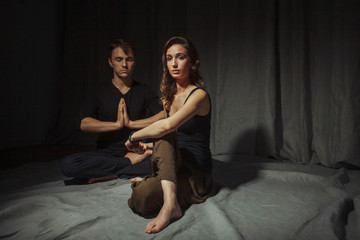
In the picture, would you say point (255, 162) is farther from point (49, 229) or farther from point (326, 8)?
point (49, 229)

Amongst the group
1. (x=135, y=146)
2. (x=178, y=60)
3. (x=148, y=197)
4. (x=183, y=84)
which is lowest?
(x=148, y=197)

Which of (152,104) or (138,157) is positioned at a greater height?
(152,104)

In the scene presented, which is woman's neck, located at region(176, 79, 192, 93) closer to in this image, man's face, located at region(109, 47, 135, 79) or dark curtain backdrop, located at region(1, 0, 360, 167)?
man's face, located at region(109, 47, 135, 79)

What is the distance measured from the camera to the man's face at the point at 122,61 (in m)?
1.86

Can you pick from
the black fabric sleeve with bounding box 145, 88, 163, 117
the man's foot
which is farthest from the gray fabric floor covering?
the black fabric sleeve with bounding box 145, 88, 163, 117

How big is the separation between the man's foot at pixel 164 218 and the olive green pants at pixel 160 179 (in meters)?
0.09

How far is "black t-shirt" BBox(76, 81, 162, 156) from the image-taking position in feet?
6.41

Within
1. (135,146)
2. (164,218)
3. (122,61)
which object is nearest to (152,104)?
(122,61)

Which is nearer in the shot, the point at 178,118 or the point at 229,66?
the point at 178,118

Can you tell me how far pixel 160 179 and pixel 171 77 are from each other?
23.1 inches

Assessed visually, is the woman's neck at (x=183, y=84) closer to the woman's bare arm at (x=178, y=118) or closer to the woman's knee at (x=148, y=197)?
the woman's bare arm at (x=178, y=118)

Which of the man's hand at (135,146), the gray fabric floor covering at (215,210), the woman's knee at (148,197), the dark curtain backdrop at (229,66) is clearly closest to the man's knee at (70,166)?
the gray fabric floor covering at (215,210)

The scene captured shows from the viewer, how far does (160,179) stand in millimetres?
1248

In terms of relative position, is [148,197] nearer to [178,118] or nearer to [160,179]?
[160,179]
